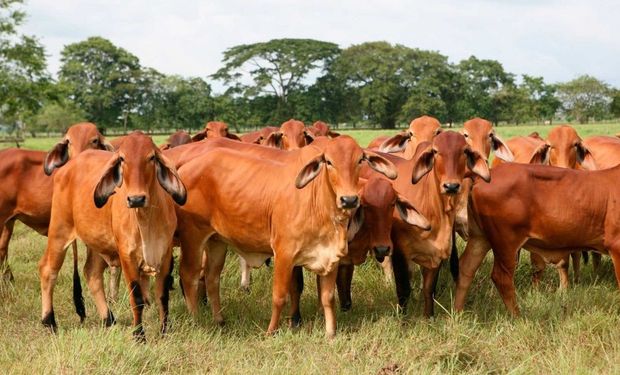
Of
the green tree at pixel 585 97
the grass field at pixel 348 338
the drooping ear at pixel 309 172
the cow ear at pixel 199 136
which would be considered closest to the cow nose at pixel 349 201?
the drooping ear at pixel 309 172

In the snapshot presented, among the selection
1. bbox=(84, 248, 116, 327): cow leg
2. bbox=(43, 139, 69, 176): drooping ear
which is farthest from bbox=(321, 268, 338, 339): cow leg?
bbox=(43, 139, 69, 176): drooping ear

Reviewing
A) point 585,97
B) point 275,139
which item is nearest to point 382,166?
point 275,139

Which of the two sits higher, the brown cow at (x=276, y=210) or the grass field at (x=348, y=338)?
the brown cow at (x=276, y=210)

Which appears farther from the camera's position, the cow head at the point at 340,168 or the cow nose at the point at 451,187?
the cow nose at the point at 451,187

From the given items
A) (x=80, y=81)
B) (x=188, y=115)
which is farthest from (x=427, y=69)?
(x=80, y=81)

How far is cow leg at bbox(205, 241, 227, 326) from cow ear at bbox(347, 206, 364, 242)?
128cm

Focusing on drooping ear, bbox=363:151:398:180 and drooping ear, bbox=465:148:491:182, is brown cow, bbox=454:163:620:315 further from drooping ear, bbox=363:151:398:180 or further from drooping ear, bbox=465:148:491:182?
drooping ear, bbox=363:151:398:180

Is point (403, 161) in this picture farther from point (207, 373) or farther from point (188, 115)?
point (188, 115)

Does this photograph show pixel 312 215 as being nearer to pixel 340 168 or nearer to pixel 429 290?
pixel 340 168

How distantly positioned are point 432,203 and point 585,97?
6966 centimetres

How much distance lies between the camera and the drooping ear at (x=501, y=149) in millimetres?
5676

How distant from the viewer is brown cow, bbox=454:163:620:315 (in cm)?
470

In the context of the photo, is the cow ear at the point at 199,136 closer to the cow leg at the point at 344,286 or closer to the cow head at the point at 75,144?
the cow head at the point at 75,144

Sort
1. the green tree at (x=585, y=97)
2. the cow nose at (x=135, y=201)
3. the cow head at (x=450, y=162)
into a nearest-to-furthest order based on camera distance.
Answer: the cow nose at (x=135, y=201), the cow head at (x=450, y=162), the green tree at (x=585, y=97)
